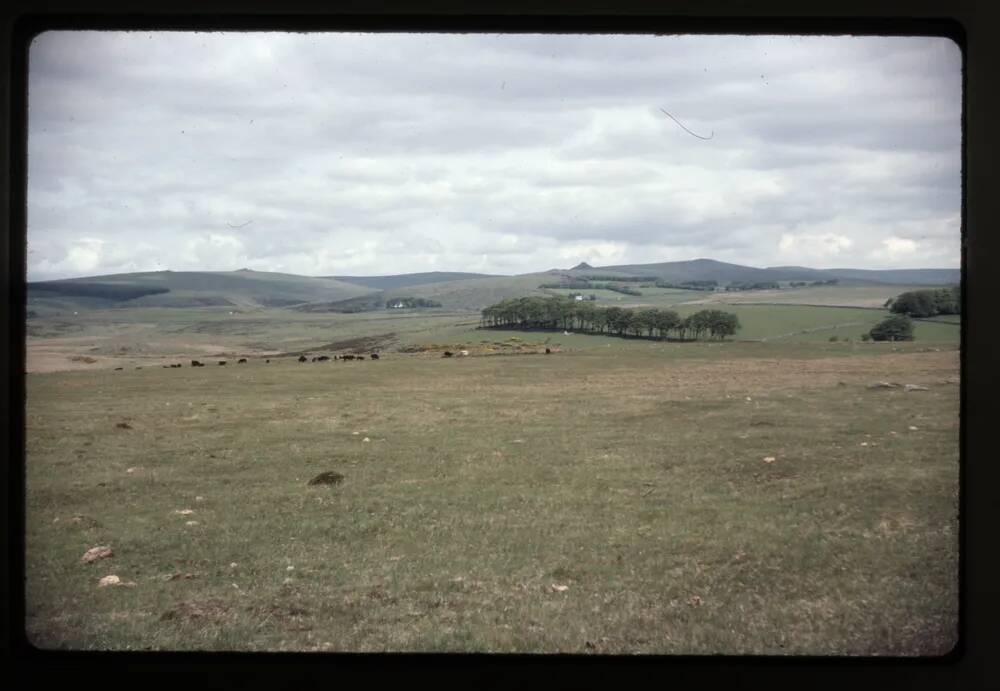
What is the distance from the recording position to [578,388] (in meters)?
5.05

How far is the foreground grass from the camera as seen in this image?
2.82 m

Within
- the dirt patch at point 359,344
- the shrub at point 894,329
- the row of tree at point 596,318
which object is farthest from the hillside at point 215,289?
the shrub at point 894,329

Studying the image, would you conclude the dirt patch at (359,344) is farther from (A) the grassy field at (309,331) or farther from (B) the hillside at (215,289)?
(B) the hillside at (215,289)

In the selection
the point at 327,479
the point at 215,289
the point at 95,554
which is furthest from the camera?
the point at 327,479

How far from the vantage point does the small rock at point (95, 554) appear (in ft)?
10.5

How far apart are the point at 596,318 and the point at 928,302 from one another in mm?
1709

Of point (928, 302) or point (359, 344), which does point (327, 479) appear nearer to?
point (359, 344)

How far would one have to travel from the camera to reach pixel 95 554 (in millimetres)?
3332

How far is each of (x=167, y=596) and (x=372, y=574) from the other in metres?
0.87

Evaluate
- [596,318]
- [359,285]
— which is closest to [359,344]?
[359,285]

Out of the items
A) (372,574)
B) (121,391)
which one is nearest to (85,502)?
(121,391)

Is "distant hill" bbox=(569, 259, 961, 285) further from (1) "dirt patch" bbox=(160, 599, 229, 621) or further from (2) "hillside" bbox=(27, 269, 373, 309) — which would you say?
(1) "dirt patch" bbox=(160, 599, 229, 621)

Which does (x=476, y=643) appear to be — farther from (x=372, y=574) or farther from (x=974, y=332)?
(x=974, y=332)

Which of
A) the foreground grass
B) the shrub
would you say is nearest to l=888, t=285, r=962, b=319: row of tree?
the shrub
